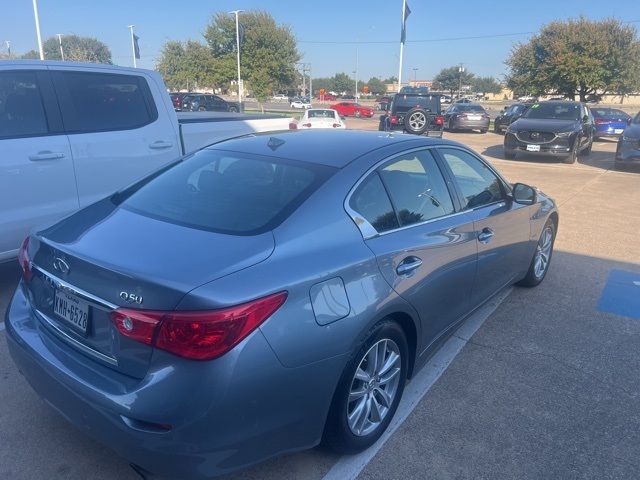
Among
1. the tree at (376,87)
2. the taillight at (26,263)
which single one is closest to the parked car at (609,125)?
the taillight at (26,263)

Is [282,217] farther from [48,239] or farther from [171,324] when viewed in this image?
[48,239]

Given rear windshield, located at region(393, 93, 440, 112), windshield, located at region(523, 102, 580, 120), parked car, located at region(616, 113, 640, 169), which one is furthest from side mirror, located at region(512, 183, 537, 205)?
rear windshield, located at region(393, 93, 440, 112)

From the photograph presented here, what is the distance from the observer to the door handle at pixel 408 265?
9.14 ft

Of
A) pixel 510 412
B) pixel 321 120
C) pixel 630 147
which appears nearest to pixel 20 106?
pixel 510 412

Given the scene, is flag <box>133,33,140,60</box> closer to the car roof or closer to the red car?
the red car

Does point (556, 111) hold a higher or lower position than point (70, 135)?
lower

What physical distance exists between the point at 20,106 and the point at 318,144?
2793 millimetres

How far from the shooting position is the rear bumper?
2.01m

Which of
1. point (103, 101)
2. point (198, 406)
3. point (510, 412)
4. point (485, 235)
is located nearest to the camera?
point (198, 406)

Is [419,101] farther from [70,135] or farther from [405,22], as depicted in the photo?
[70,135]

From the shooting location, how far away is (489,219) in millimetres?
3807

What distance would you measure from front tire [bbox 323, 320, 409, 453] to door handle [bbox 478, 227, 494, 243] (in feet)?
3.62

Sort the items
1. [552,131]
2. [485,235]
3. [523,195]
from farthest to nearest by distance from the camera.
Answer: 1. [552,131]
2. [523,195]
3. [485,235]

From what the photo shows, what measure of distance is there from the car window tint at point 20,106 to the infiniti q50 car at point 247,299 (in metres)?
1.89
